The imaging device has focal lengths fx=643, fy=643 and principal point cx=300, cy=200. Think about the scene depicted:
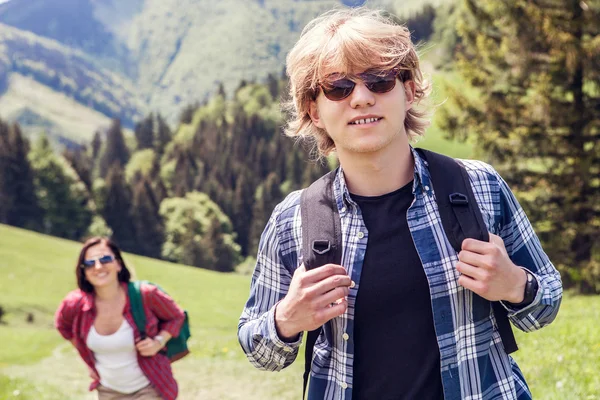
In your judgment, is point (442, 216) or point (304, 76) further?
point (304, 76)

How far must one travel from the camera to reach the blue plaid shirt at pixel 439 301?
265 cm

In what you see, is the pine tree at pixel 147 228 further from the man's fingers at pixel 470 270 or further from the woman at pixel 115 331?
the man's fingers at pixel 470 270

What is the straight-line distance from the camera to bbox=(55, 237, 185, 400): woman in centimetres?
663

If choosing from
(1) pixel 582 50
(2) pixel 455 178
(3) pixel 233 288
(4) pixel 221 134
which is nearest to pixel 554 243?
(1) pixel 582 50

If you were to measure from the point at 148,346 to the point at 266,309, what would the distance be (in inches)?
154

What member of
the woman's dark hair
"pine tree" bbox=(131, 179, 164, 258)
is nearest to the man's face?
the woman's dark hair

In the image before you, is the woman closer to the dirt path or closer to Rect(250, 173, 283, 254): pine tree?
the dirt path

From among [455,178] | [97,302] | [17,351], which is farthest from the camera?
[17,351]

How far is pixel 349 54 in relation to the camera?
287 cm

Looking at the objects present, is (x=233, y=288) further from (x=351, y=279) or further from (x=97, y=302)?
(x=351, y=279)

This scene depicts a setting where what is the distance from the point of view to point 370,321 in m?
2.76

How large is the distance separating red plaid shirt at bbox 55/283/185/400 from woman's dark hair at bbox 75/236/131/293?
9cm

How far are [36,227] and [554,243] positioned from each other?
265ft

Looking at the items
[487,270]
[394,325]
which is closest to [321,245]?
[394,325]
